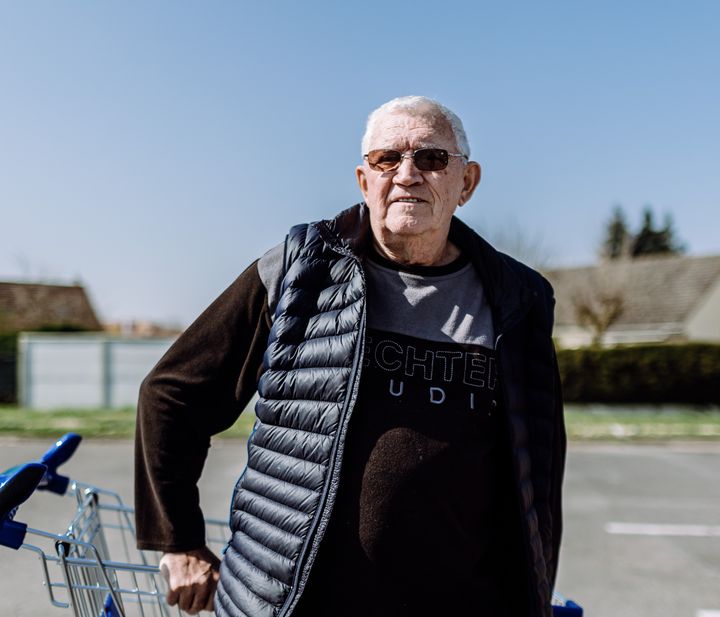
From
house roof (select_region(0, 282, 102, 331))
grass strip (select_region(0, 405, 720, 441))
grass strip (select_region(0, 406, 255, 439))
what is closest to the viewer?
grass strip (select_region(0, 406, 255, 439))

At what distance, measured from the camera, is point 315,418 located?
186 cm

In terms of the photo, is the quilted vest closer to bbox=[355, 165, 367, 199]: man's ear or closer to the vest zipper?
the vest zipper

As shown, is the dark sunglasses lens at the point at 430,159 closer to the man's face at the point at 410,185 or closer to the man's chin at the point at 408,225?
the man's face at the point at 410,185

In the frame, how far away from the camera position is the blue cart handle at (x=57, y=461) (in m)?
2.32

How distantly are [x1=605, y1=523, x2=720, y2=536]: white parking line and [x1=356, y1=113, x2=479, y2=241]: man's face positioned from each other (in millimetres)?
5711

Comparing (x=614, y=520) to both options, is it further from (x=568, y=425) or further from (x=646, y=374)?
(x=646, y=374)

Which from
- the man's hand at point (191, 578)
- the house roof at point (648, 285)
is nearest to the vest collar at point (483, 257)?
the man's hand at point (191, 578)

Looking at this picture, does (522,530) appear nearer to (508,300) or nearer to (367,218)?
(508,300)

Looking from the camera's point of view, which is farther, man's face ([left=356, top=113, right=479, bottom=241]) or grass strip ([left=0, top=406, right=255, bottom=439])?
grass strip ([left=0, top=406, right=255, bottom=439])

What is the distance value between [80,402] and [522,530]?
17527 millimetres

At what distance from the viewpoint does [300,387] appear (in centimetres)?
192

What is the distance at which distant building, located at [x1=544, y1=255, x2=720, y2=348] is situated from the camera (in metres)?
30.4

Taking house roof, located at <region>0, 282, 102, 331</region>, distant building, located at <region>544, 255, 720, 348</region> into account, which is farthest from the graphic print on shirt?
house roof, located at <region>0, 282, 102, 331</region>

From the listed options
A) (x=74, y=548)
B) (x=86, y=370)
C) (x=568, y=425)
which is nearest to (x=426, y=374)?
(x=74, y=548)
